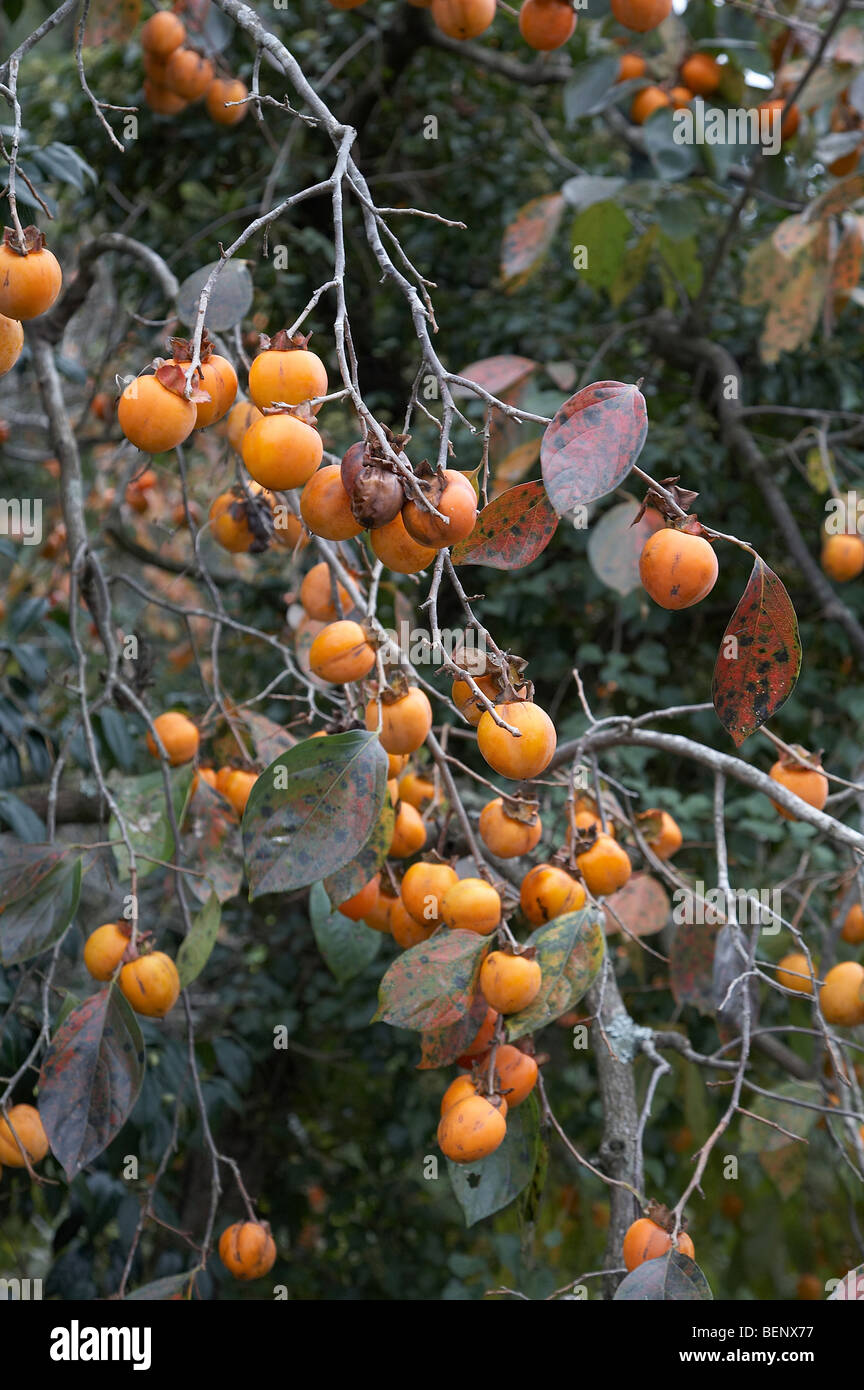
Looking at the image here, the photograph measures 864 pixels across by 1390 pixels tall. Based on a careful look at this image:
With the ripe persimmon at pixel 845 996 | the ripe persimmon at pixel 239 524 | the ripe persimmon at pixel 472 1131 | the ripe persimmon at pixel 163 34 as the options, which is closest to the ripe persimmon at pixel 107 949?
the ripe persimmon at pixel 472 1131

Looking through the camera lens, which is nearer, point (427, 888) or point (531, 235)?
point (427, 888)

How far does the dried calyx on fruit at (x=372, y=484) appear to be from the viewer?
0.66m

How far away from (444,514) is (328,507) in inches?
3.1

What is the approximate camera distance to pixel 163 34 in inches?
71.0

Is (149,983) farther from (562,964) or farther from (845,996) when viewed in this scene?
Result: (845,996)

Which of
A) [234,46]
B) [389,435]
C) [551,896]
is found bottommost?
[551,896]

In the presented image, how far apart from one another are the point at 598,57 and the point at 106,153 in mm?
1009

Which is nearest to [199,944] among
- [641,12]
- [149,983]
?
[149,983]

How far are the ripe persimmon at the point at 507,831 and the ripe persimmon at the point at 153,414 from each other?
413 millimetres

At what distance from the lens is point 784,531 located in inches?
A: 74.2

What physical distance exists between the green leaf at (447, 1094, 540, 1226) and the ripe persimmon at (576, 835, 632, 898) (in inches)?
7.9

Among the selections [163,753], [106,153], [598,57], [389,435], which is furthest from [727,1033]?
[106,153]

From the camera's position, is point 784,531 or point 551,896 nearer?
point 551,896

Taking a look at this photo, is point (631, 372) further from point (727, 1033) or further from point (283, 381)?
point (283, 381)
